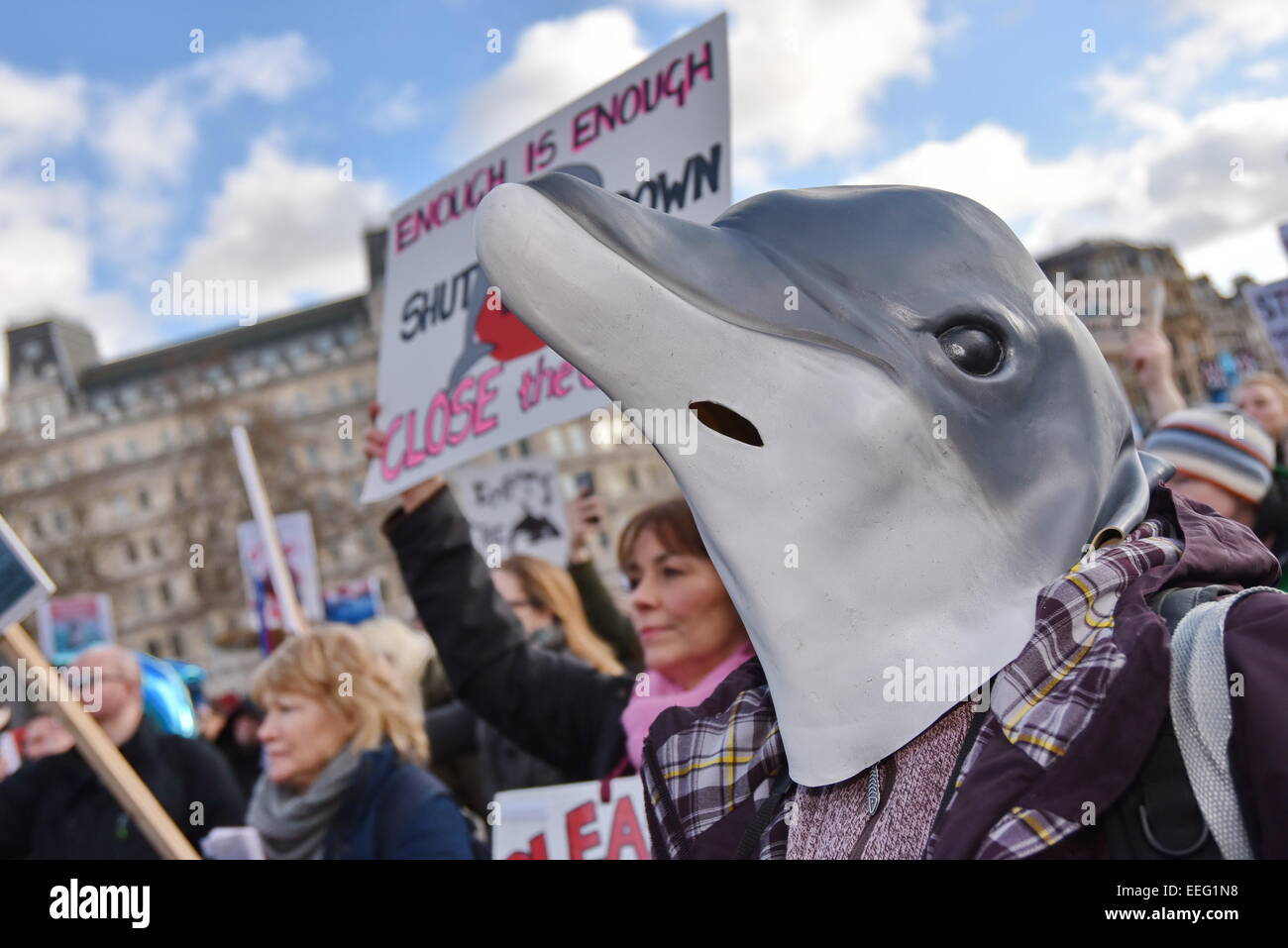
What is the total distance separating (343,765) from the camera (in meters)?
3.72

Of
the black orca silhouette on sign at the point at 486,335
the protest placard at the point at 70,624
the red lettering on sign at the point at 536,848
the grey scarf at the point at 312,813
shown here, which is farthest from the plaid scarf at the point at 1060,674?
the protest placard at the point at 70,624

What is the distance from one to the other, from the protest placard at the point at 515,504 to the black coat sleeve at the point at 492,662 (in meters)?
3.96

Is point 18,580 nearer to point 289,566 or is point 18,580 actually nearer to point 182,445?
point 289,566

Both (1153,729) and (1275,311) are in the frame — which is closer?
(1153,729)

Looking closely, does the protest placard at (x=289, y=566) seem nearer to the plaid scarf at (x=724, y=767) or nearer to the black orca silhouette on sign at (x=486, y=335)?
the black orca silhouette on sign at (x=486, y=335)

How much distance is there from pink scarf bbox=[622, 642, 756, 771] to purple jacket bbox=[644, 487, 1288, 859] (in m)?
1.90

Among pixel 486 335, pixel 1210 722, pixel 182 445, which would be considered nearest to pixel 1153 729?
pixel 1210 722

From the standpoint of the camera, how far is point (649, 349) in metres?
1.21

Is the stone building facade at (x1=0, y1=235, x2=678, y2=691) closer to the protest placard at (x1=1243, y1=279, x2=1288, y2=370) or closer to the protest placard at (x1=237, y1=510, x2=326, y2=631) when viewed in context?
the protest placard at (x1=237, y1=510, x2=326, y2=631)

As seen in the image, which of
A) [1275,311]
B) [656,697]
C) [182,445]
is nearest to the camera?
[656,697]

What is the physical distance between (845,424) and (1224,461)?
8.86 feet

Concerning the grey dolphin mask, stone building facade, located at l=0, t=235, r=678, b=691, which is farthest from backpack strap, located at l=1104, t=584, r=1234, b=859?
stone building facade, located at l=0, t=235, r=678, b=691

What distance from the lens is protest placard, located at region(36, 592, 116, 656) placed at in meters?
13.1
